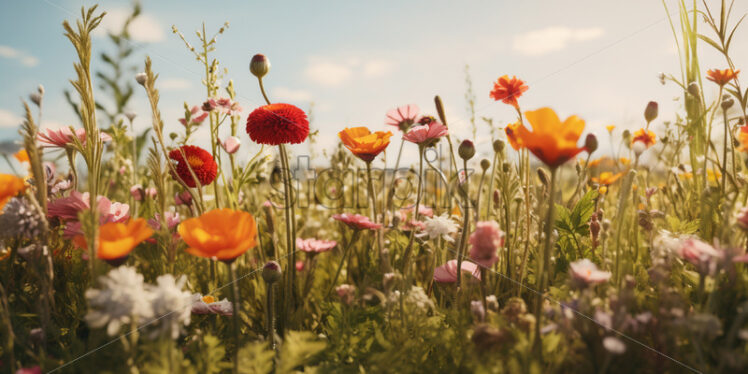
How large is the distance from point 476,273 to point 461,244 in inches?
2.8

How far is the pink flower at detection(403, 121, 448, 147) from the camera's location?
38.5 inches

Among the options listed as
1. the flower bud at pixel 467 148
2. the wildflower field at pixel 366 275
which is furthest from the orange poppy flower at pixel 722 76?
the flower bud at pixel 467 148

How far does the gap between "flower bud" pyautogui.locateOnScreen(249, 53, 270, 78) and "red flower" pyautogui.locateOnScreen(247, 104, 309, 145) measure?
86 mm

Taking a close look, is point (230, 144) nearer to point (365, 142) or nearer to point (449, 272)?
point (365, 142)

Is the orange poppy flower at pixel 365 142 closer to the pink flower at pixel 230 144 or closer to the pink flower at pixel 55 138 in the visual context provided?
the pink flower at pixel 230 144

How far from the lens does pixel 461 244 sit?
84cm

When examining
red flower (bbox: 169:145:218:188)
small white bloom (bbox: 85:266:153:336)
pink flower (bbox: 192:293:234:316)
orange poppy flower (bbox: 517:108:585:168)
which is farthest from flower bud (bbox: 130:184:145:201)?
orange poppy flower (bbox: 517:108:585:168)

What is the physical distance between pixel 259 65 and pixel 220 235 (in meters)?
0.51

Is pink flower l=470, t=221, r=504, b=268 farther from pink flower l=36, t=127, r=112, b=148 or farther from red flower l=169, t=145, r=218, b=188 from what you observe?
pink flower l=36, t=127, r=112, b=148

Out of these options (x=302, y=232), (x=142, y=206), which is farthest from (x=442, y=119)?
(x=142, y=206)

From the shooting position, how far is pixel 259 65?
0.98 metres

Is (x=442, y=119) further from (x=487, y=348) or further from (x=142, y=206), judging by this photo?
(x=142, y=206)

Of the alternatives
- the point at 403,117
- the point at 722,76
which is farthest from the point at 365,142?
the point at 722,76

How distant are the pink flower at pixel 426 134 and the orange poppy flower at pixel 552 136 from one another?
0.44 meters
